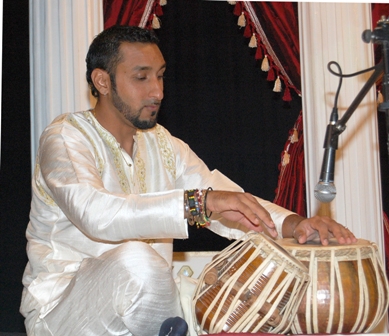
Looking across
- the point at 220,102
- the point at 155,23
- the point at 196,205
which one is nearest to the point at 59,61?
the point at 155,23

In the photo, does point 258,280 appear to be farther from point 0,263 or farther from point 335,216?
point 0,263

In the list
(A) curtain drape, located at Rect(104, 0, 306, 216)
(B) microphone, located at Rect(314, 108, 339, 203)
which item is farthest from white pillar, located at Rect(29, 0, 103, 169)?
(B) microphone, located at Rect(314, 108, 339, 203)

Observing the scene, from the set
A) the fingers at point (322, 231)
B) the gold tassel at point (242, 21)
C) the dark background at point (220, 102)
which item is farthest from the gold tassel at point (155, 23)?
the fingers at point (322, 231)

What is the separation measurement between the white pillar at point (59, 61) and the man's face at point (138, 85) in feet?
2.94

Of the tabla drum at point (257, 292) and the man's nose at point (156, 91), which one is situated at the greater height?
the man's nose at point (156, 91)

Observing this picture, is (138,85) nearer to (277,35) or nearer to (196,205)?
(196,205)

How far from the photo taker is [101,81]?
10.7ft

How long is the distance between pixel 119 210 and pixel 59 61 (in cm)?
187

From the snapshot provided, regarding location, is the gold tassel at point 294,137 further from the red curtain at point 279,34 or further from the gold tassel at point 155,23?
the gold tassel at point 155,23

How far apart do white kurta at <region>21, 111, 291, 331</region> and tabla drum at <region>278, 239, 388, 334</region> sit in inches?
21.1

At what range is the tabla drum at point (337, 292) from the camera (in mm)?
2383

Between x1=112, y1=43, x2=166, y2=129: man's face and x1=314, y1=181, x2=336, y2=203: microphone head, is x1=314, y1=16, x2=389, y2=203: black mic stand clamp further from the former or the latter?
x1=112, y1=43, x2=166, y2=129: man's face

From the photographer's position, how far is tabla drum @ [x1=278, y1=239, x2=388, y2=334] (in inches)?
93.8

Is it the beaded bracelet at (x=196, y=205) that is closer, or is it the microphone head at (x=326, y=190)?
the microphone head at (x=326, y=190)
